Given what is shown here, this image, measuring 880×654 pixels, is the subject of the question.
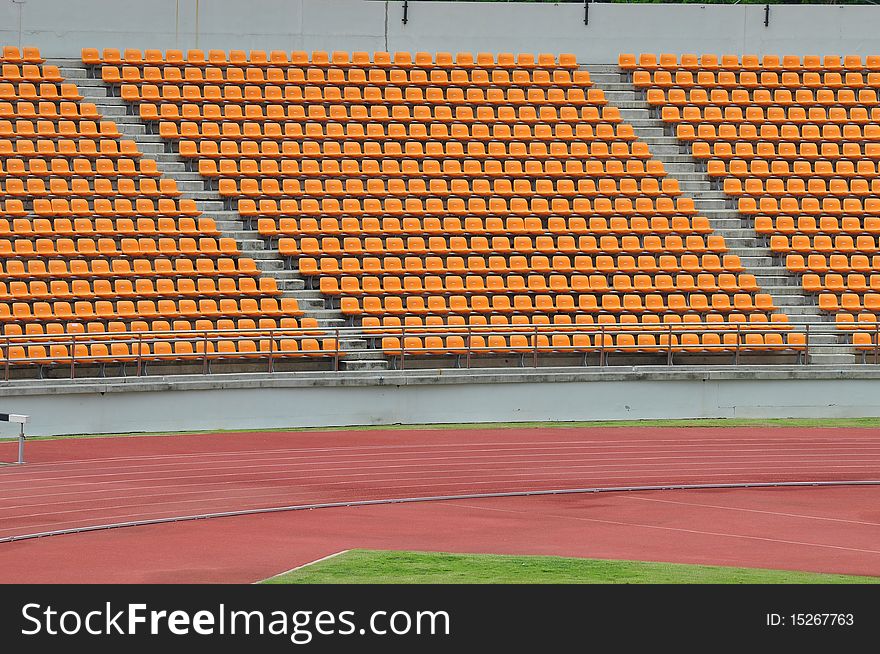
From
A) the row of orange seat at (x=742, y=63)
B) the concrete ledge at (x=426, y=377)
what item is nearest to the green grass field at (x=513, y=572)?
the concrete ledge at (x=426, y=377)

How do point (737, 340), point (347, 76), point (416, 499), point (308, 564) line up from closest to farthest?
point (308, 564), point (416, 499), point (737, 340), point (347, 76)

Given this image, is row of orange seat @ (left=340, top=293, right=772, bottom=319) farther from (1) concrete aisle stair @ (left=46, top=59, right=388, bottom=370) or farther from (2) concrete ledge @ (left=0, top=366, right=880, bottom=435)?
(2) concrete ledge @ (left=0, top=366, right=880, bottom=435)

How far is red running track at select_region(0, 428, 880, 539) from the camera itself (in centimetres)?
1413

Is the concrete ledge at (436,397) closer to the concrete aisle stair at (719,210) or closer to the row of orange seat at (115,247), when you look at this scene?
the concrete aisle stair at (719,210)

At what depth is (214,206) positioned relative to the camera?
2362 cm

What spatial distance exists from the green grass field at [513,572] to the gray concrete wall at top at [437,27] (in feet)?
56.7

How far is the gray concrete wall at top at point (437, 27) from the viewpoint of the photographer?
86.3ft

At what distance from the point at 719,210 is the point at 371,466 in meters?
10.6

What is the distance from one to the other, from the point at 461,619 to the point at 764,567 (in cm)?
407

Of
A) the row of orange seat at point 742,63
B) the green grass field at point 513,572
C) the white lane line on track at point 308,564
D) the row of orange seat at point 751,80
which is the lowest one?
the white lane line on track at point 308,564

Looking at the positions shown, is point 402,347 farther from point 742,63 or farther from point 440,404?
point 742,63

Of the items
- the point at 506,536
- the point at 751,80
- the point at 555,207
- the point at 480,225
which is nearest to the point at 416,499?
the point at 506,536

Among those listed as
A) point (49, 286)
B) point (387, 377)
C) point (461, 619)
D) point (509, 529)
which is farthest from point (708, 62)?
point (461, 619)

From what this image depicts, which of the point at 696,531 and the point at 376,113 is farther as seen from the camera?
the point at 376,113
